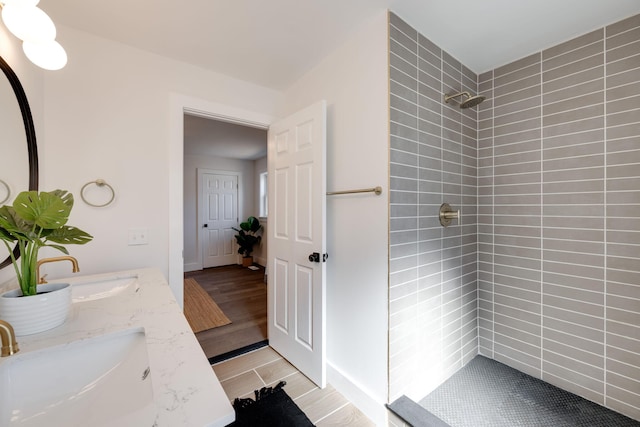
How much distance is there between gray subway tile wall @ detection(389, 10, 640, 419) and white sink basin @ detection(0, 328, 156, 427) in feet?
3.89

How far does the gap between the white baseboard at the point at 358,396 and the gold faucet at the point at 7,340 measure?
1.58 m

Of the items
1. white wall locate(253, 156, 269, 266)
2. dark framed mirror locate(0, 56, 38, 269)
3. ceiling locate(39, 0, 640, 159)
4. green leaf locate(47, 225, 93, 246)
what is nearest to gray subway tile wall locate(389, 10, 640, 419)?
ceiling locate(39, 0, 640, 159)

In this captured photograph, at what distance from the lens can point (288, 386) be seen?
1.75 m

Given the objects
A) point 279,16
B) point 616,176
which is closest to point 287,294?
point 279,16

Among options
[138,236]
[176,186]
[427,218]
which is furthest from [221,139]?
[427,218]

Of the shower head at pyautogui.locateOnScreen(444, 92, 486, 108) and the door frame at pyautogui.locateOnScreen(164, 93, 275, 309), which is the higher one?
the shower head at pyautogui.locateOnScreen(444, 92, 486, 108)

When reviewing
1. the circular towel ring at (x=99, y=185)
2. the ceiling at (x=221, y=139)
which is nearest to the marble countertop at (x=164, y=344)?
the circular towel ring at (x=99, y=185)

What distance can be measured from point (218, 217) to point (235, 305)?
2663 millimetres

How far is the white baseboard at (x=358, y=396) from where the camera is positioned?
1.48 meters

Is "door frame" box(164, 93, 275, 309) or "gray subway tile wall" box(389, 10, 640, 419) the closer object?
"gray subway tile wall" box(389, 10, 640, 419)

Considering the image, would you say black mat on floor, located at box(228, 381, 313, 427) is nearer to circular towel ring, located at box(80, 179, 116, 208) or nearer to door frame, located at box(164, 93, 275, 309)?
door frame, located at box(164, 93, 275, 309)

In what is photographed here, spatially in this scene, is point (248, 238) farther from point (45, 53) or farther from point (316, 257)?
point (45, 53)

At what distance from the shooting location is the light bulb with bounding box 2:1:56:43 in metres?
0.92

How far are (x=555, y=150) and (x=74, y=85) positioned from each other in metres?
3.10
